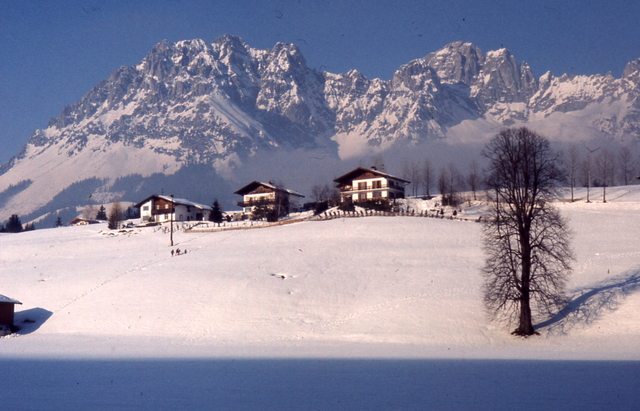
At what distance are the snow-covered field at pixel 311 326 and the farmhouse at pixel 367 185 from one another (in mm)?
38460

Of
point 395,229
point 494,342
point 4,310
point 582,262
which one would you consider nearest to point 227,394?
point 494,342

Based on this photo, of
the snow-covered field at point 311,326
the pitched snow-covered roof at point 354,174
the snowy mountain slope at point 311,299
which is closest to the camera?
the snow-covered field at point 311,326

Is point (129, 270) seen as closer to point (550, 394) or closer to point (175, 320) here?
point (175, 320)

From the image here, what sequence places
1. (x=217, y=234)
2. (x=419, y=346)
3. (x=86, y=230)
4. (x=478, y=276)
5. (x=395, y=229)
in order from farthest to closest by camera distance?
(x=86, y=230) → (x=217, y=234) → (x=395, y=229) → (x=478, y=276) → (x=419, y=346)

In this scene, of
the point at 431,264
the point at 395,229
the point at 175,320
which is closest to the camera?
the point at 175,320

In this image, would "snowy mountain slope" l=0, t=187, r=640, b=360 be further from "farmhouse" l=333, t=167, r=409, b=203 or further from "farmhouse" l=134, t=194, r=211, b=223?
"farmhouse" l=134, t=194, r=211, b=223

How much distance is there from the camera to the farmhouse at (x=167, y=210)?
4141 inches

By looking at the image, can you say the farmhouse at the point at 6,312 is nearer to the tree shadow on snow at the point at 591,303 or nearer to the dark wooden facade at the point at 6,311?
the dark wooden facade at the point at 6,311

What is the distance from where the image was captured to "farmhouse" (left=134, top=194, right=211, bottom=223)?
105188 mm

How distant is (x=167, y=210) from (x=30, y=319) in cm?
7209

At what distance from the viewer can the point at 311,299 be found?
3569 centimetres

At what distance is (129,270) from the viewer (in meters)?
44.4

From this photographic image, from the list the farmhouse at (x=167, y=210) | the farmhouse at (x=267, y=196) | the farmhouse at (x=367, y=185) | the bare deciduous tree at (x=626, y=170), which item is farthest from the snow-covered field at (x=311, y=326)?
the bare deciduous tree at (x=626, y=170)

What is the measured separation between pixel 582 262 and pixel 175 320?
106 ft
